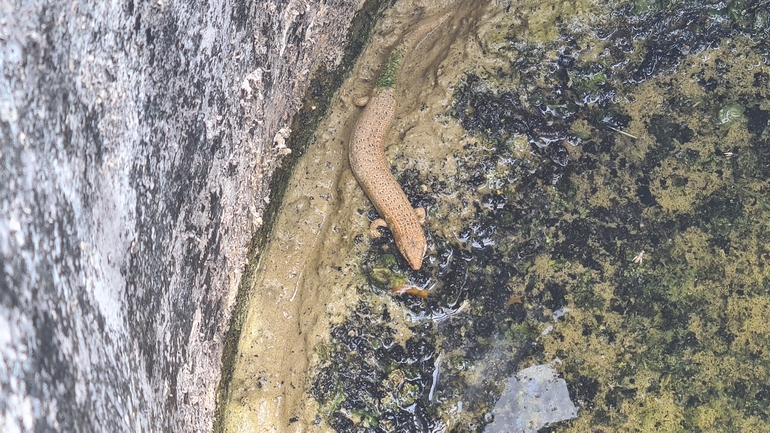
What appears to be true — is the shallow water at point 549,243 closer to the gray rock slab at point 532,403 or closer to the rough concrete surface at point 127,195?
the gray rock slab at point 532,403

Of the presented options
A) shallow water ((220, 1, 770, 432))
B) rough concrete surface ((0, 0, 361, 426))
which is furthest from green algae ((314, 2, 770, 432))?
rough concrete surface ((0, 0, 361, 426))

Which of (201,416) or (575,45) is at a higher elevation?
(575,45)

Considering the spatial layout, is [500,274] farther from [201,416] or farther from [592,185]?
[201,416]

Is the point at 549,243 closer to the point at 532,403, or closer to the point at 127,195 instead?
the point at 532,403

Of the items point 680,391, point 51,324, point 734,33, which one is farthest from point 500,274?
point 51,324

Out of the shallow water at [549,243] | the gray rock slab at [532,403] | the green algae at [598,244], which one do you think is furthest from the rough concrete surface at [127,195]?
the gray rock slab at [532,403]

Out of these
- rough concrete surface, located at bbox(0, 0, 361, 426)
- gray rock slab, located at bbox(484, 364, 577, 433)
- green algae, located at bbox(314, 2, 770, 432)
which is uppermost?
rough concrete surface, located at bbox(0, 0, 361, 426)

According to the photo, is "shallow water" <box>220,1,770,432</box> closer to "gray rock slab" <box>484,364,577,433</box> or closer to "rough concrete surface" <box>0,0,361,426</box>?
"gray rock slab" <box>484,364,577,433</box>
